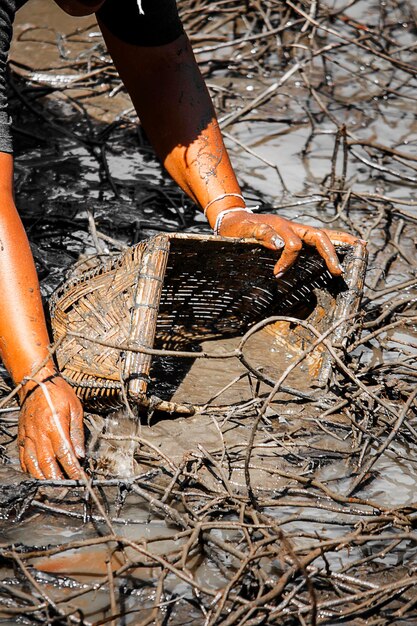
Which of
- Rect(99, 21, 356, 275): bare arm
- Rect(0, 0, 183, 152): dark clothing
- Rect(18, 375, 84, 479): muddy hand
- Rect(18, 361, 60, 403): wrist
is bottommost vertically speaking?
Rect(18, 375, 84, 479): muddy hand

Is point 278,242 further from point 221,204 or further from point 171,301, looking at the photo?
point 171,301

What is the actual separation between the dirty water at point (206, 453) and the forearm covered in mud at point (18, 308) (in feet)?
0.94

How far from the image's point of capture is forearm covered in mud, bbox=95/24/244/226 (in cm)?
338

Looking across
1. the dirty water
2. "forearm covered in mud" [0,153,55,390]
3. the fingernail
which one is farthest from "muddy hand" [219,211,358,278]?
"forearm covered in mud" [0,153,55,390]

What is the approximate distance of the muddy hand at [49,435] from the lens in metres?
2.56

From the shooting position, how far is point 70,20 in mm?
5855

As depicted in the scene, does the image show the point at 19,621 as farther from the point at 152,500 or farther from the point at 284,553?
the point at 284,553

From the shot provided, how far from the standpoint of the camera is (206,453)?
263cm

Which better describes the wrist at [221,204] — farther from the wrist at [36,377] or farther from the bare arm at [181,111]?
the wrist at [36,377]

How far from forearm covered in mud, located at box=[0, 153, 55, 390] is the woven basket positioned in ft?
0.39

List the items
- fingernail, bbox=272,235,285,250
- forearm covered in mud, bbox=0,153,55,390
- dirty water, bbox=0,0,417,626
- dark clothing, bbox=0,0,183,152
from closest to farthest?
dirty water, bbox=0,0,417,626 → forearm covered in mud, bbox=0,153,55,390 → fingernail, bbox=272,235,285,250 → dark clothing, bbox=0,0,183,152

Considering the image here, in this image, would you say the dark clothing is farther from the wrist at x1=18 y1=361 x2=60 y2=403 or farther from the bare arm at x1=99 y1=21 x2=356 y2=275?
the wrist at x1=18 y1=361 x2=60 y2=403

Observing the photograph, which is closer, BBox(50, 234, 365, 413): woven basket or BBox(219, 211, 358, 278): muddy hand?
BBox(50, 234, 365, 413): woven basket

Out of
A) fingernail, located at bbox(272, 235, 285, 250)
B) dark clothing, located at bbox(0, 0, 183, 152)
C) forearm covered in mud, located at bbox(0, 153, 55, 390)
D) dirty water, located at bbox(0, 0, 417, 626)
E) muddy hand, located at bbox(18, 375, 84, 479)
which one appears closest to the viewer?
dirty water, located at bbox(0, 0, 417, 626)
